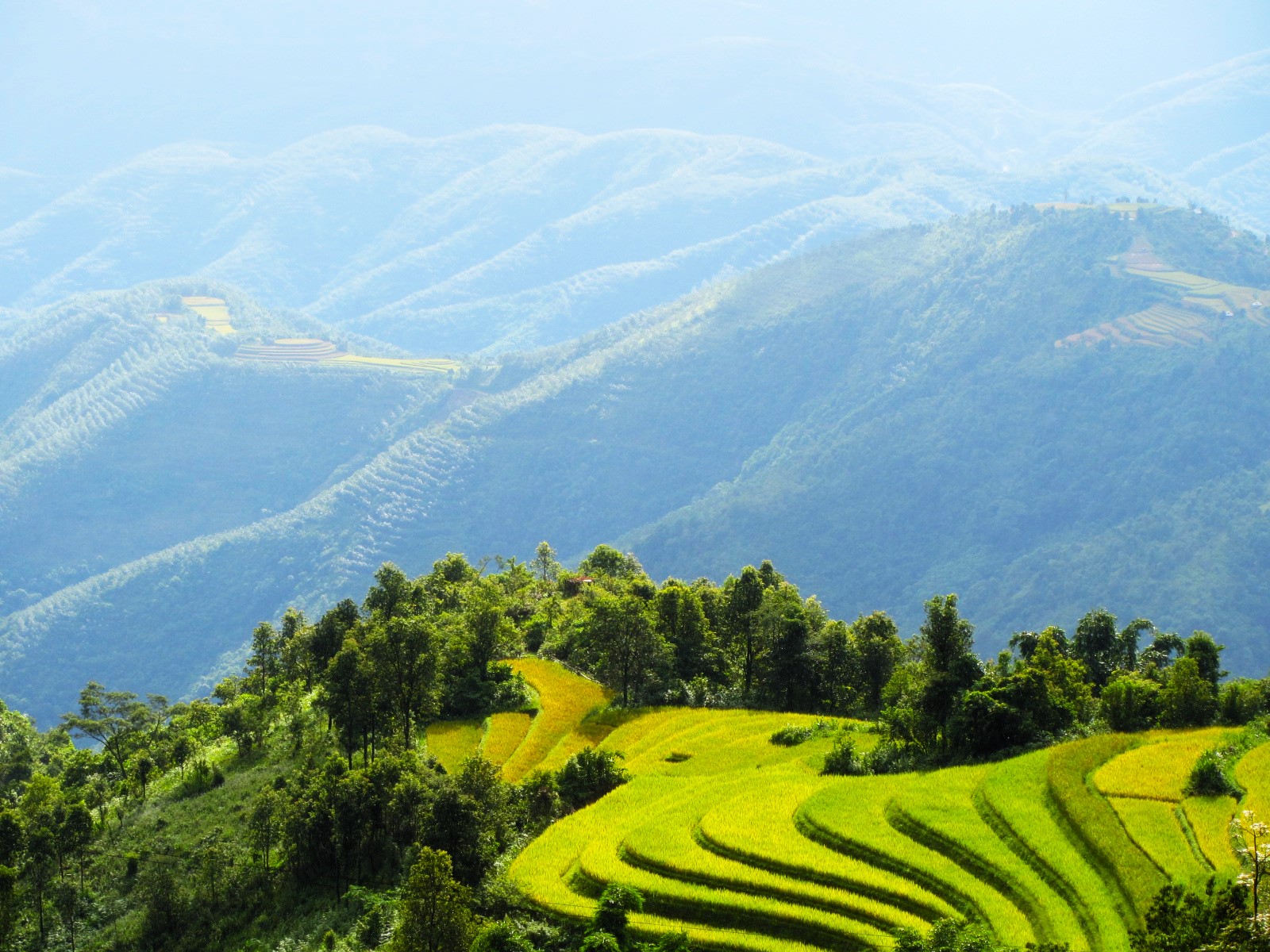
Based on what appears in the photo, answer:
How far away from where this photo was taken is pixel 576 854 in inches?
1828

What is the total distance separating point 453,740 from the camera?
6825cm

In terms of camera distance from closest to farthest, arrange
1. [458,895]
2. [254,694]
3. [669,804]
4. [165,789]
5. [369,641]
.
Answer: [458,895] → [669,804] → [369,641] → [165,789] → [254,694]

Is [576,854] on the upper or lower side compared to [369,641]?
lower

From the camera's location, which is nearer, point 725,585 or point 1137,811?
point 1137,811

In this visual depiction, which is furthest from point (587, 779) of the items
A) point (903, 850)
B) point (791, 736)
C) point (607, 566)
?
point (607, 566)

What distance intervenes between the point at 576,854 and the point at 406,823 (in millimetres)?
9044

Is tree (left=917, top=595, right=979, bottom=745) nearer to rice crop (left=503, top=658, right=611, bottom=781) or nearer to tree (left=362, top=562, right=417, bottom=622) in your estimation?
rice crop (left=503, top=658, right=611, bottom=781)

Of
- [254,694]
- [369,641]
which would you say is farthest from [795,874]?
[254,694]

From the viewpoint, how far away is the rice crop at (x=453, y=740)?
64.4 meters

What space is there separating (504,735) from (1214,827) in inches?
1544

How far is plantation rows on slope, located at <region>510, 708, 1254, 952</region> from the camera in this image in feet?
127

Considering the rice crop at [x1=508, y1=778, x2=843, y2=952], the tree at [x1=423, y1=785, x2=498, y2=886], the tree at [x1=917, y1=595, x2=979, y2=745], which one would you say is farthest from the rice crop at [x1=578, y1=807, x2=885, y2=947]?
the tree at [x1=917, y1=595, x2=979, y2=745]

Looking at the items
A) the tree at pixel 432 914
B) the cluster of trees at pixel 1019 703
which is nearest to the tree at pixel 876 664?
the cluster of trees at pixel 1019 703

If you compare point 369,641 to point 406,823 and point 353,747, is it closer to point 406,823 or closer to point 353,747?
point 353,747
